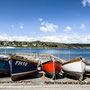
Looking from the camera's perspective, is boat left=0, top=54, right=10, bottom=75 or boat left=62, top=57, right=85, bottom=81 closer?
boat left=62, top=57, right=85, bottom=81

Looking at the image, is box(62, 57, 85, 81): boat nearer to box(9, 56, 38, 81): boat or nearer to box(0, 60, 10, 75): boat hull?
box(9, 56, 38, 81): boat

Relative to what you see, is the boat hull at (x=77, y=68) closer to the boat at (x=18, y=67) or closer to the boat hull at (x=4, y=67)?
the boat at (x=18, y=67)

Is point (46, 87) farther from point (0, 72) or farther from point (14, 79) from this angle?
point (0, 72)

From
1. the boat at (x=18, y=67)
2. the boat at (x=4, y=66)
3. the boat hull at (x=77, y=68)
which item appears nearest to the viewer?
the boat at (x=18, y=67)

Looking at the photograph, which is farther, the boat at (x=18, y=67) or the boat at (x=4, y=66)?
the boat at (x=4, y=66)

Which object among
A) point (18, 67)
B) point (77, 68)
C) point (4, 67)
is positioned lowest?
point (4, 67)

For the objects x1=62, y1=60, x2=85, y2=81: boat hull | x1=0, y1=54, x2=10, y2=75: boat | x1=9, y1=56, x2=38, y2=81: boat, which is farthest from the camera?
x1=0, y1=54, x2=10, y2=75: boat

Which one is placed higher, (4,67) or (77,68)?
(77,68)

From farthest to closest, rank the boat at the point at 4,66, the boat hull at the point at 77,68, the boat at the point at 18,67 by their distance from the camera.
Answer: the boat at the point at 4,66 < the boat hull at the point at 77,68 < the boat at the point at 18,67

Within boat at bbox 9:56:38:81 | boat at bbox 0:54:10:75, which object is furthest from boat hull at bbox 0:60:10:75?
boat at bbox 9:56:38:81

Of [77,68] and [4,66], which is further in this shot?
[4,66]

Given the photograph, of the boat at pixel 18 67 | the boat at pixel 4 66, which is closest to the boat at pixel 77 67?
the boat at pixel 18 67

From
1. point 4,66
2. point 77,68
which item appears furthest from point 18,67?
point 77,68

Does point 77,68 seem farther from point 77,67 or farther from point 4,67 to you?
point 4,67
